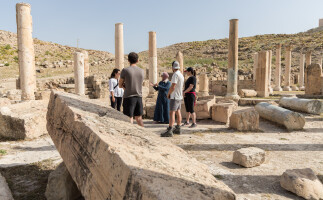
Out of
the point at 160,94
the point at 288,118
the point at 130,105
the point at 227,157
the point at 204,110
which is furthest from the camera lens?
the point at 204,110

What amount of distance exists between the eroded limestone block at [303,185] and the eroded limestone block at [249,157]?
784 millimetres

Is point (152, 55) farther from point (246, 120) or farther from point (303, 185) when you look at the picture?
point (303, 185)

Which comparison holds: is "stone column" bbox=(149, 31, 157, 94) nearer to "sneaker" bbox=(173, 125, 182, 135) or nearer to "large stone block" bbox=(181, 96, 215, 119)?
"large stone block" bbox=(181, 96, 215, 119)

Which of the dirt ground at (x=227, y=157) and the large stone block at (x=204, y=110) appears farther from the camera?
the large stone block at (x=204, y=110)

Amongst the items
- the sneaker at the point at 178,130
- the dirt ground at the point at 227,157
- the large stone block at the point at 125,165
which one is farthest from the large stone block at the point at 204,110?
the large stone block at the point at 125,165

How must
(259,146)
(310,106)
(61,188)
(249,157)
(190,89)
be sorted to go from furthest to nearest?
(310,106)
(190,89)
(259,146)
(249,157)
(61,188)

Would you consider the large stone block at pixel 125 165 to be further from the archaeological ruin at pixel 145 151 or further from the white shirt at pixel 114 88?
the white shirt at pixel 114 88

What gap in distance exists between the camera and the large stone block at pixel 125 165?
161 cm

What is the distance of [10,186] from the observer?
3137 mm

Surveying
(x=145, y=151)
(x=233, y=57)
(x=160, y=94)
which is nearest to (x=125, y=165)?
(x=145, y=151)

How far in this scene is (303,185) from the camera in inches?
118

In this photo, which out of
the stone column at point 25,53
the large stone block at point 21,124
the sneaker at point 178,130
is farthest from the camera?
the stone column at point 25,53

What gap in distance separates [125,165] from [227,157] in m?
3.20

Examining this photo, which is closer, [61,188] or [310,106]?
[61,188]
